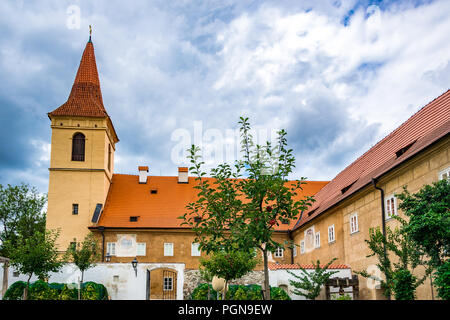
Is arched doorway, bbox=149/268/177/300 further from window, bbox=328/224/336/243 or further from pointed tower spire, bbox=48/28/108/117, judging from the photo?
pointed tower spire, bbox=48/28/108/117

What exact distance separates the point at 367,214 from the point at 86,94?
26.5m

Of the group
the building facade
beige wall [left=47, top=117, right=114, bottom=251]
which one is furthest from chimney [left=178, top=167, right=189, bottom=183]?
beige wall [left=47, top=117, right=114, bottom=251]

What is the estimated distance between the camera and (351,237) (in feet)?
82.5

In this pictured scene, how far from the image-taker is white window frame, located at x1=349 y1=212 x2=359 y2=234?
24564 mm

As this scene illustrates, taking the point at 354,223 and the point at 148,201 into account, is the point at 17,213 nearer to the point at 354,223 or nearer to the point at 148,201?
the point at 148,201

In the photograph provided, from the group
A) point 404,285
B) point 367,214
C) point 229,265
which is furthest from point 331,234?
point 404,285

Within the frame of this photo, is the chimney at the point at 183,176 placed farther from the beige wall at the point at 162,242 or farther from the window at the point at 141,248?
the window at the point at 141,248

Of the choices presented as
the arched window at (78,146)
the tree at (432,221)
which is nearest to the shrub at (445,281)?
the tree at (432,221)

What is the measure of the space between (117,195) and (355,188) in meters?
21.8

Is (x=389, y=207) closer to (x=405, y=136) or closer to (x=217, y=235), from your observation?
(x=405, y=136)

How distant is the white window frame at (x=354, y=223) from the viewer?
24.6 meters

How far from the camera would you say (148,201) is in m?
39.8

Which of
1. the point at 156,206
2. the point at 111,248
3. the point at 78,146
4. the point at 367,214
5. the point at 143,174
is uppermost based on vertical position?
the point at 78,146
